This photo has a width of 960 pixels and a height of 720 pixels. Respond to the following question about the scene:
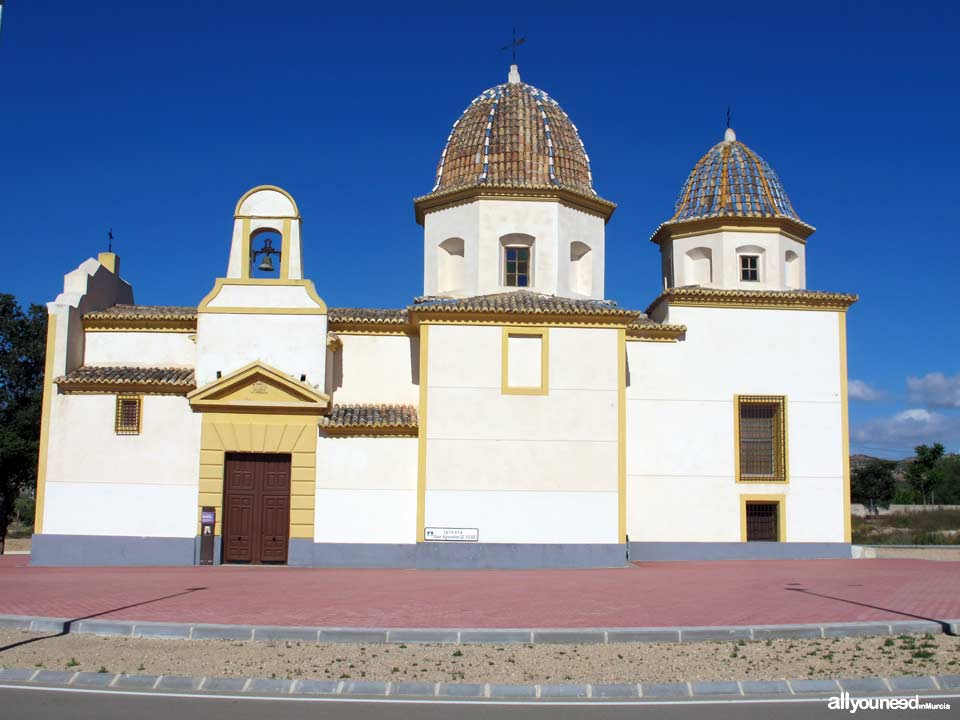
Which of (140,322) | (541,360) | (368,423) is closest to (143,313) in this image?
(140,322)

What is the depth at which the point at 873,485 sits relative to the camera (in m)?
66.7

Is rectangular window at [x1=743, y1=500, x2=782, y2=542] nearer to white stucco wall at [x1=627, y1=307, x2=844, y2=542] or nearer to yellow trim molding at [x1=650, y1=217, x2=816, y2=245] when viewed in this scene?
white stucco wall at [x1=627, y1=307, x2=844, y2=542]

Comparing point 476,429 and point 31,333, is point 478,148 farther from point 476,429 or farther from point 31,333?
point 31,333

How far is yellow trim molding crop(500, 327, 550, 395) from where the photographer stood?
20.8m

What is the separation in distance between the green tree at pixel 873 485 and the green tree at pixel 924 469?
8.11 ft

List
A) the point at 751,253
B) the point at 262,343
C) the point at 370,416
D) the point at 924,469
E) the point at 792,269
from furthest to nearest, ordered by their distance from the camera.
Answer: the point at 924,469 < the point at 792,269 < the point at 751,253 < the point at 370,416 < the point at 262,343

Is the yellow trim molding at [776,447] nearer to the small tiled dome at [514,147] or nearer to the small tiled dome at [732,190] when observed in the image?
the small tiled dome at [732,190]

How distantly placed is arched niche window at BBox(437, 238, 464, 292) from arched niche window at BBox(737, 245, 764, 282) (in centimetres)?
722

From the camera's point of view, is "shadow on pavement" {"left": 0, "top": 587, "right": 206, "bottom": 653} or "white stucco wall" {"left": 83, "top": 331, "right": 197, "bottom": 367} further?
"white stucco wall" {"left": 83, "top": 331, "right": 197, "bottom": 367}

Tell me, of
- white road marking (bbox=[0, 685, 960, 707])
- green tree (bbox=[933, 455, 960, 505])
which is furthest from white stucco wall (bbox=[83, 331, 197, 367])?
green tree (bbox=[933, 455, 960, 505])

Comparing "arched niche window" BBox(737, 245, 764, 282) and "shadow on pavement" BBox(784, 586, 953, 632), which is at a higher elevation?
"arched niche window" BBox(737, 245, 764, 282)

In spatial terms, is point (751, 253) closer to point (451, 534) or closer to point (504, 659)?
point (451, 534)

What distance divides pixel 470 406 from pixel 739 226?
9138 millimetres

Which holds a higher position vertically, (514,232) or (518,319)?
(514,232)
